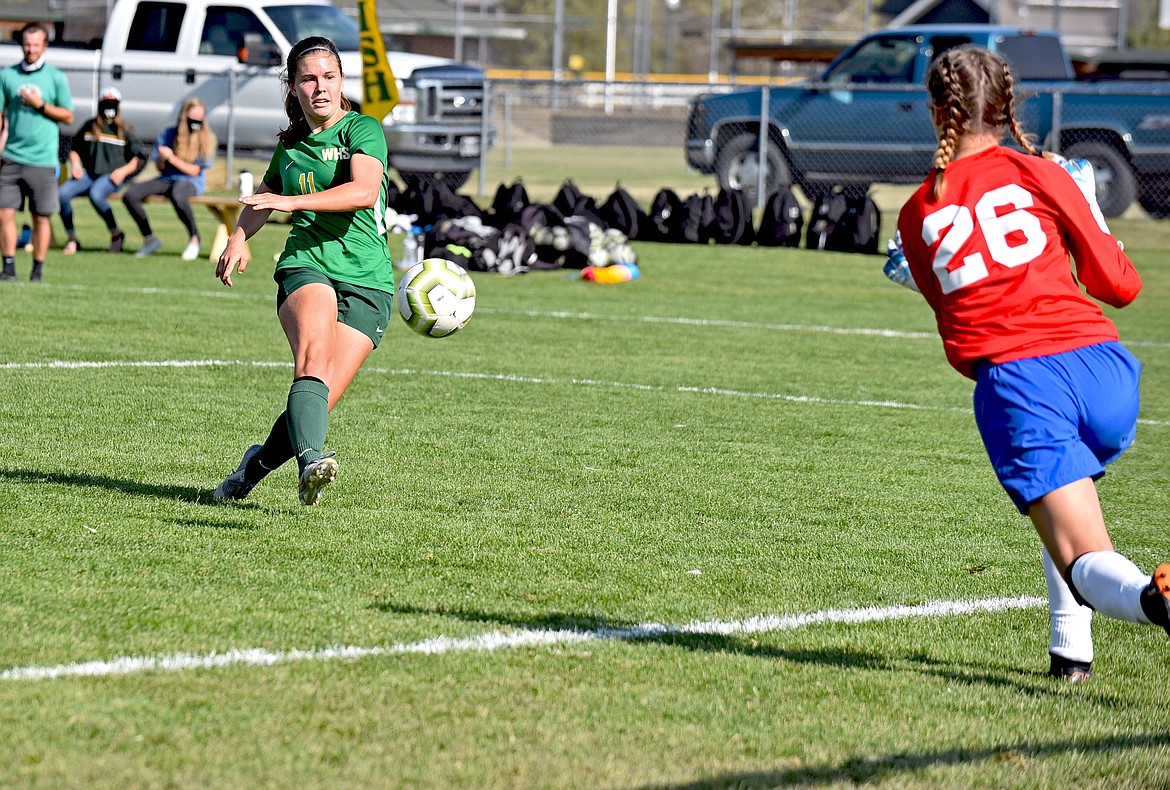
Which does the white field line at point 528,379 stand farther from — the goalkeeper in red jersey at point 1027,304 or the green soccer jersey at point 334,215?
the goalkeeper in red jersey at point 1027,304

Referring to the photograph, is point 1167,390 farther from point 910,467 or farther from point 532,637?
point 532,637

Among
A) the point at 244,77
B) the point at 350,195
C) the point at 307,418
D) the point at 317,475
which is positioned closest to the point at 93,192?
the point at 244,77

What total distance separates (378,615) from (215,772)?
1.29 metres

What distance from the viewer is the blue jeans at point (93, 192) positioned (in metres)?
16.9

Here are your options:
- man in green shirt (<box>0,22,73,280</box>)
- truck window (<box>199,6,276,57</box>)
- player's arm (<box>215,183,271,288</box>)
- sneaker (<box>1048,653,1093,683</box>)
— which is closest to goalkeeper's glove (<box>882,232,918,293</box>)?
sneaker (<box>1048,653,1093,683</box>)

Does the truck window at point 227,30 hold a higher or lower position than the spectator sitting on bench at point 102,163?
higher

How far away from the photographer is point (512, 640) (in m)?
4.31

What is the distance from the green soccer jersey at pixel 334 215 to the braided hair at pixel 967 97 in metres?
2.41

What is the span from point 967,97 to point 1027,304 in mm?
547

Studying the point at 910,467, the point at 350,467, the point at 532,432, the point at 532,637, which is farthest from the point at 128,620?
the point at 910,467

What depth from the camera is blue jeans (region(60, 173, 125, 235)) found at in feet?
55.6

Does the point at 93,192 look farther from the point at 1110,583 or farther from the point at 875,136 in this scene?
the point at 1110,583

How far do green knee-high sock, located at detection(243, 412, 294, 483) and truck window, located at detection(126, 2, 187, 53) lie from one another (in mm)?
19721

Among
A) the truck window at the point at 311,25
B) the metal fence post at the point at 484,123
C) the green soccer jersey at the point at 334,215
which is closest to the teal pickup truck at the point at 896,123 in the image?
the metal fence post at the point at 484,123
